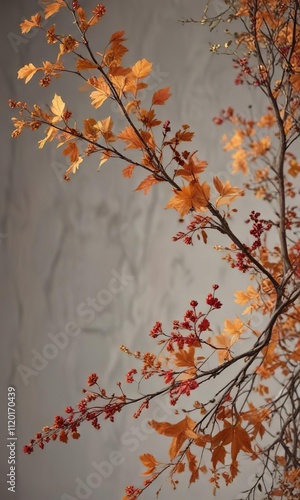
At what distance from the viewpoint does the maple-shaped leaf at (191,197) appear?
25.6 inches

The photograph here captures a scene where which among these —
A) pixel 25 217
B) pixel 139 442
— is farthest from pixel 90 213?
pixel 139 442

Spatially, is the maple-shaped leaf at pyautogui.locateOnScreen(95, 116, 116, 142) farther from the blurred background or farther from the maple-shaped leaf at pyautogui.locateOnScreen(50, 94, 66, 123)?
the blurred background

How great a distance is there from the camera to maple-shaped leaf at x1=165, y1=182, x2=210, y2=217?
2.14 feet

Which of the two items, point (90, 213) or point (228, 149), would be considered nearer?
point (228, 149)

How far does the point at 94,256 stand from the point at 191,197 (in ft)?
3.18

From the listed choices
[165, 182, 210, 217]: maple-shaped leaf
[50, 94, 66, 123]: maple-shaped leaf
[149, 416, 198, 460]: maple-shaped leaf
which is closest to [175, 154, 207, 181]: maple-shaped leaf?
[165, 182, 210, 217]: maple-shaped leaf

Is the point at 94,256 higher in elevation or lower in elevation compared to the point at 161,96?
higher

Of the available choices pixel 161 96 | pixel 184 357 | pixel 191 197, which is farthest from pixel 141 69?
pixel 184 357

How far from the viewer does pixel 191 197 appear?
655 mm

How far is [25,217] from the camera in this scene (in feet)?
5.40

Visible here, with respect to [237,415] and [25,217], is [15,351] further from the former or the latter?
[237,415]

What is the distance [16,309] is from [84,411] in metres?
1.03

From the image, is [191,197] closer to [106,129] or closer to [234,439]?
[106,129]

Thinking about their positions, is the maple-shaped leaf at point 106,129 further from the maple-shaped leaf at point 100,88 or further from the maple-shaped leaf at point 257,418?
the maple-shaped leaf at point 257,418
